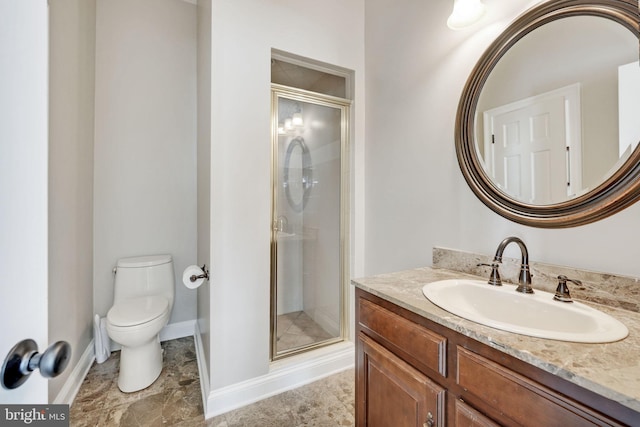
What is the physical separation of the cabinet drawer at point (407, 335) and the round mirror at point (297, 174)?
1079 millimetres

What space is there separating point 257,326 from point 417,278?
108cm

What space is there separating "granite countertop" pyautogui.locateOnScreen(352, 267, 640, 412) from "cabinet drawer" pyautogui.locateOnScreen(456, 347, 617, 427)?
57 millimetres

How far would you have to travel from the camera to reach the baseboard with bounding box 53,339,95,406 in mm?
1544

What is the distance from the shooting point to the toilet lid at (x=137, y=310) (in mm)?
1661

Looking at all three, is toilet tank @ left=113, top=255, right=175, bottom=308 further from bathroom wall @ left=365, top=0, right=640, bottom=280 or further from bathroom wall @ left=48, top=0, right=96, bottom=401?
bathroom wall @ left=365, top=0, right=640, bottom=280

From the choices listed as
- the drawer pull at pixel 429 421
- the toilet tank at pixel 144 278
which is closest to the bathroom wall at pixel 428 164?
the drawer pull at pixel 429 421

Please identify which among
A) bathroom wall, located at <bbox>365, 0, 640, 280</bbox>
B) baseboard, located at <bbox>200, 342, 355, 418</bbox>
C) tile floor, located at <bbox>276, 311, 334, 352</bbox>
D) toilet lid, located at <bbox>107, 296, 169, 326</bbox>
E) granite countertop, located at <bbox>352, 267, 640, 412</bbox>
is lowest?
baseboard, located at <bbox>200, 342, 355, 418</bbox>

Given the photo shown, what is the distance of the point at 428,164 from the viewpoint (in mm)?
1577

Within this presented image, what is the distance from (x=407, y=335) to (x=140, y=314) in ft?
5.70

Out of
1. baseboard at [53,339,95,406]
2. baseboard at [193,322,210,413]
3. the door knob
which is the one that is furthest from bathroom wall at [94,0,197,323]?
the door knob

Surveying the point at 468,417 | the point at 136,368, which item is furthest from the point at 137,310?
the point at 468,417

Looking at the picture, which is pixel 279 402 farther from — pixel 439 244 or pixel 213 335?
pixel 439 244

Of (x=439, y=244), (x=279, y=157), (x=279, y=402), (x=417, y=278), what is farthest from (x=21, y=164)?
(x=279, y=402)

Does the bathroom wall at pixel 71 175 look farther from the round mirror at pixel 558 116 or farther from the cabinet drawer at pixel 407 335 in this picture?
the round mirror at pixel 558 116
